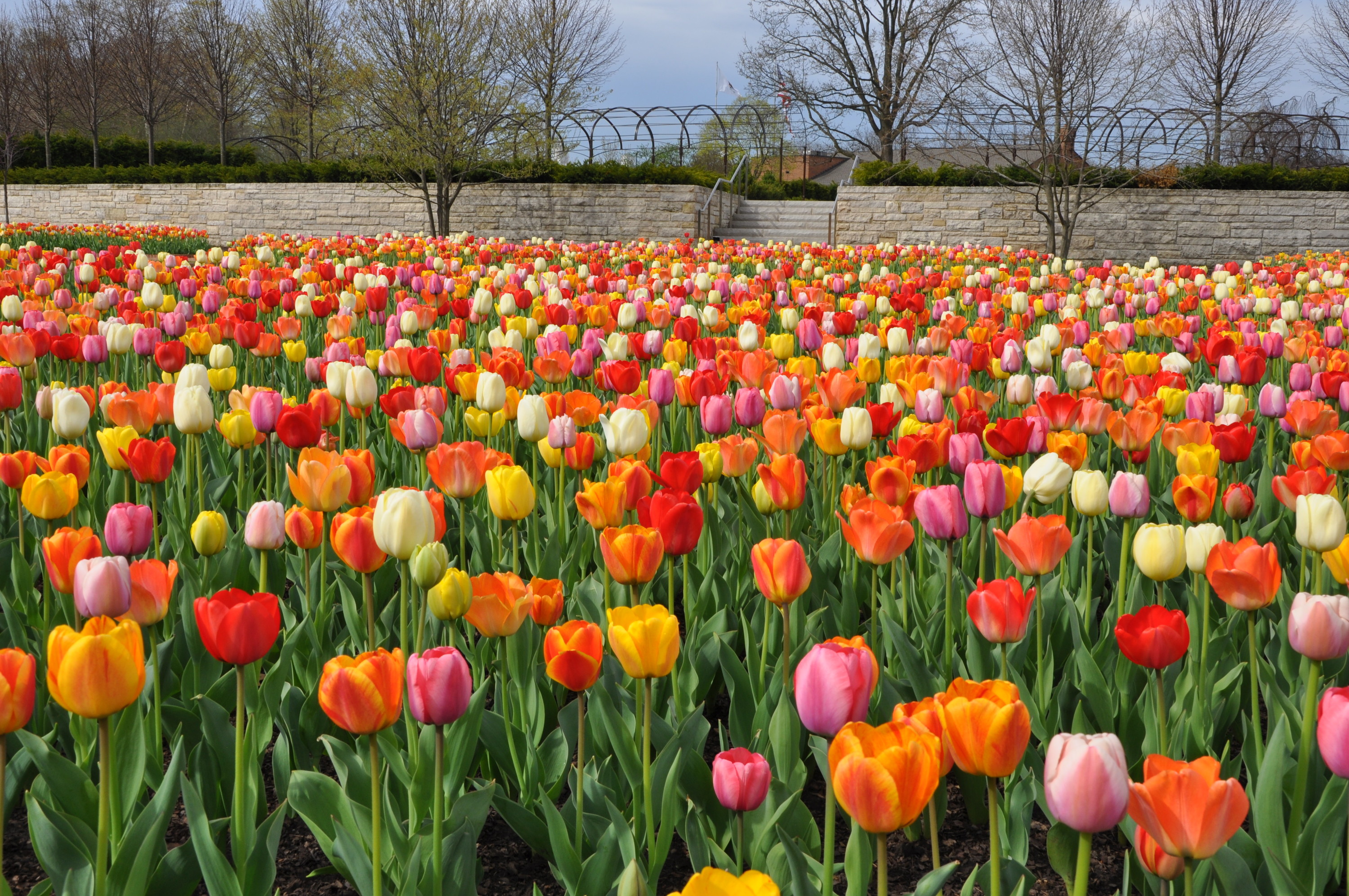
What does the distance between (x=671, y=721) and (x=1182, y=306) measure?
188 inches

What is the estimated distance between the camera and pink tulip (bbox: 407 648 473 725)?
1.12 m

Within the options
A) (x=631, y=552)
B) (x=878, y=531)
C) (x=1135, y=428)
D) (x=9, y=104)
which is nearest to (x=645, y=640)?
(x=631, y=552)

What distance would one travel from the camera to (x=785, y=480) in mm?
1953

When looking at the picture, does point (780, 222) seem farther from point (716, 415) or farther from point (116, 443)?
point (116, 443)

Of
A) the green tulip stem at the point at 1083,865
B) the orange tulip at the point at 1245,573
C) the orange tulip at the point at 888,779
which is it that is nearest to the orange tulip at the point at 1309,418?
the orange tulip at the point at 1245,573

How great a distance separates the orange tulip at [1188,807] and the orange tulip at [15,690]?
3.55 feet

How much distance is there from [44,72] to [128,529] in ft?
133

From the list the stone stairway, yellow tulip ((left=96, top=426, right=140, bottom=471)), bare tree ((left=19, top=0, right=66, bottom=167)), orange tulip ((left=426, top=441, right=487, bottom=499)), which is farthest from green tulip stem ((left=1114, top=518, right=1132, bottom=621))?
bare tree ((left=19, top=0, right=66, bottom=167))

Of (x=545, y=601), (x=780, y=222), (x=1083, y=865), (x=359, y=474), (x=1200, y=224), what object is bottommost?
(x=1083, y=865)

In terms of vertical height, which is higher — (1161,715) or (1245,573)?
(1245,573)

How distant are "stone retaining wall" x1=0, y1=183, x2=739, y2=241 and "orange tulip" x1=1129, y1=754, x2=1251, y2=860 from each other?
63.2 ft

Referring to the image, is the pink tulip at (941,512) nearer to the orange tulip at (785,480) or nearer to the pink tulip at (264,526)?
the orange tulip at (785,480)

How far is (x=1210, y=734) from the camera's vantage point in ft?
5.05

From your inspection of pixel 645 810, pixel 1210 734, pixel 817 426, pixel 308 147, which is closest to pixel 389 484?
pixel 817 426
